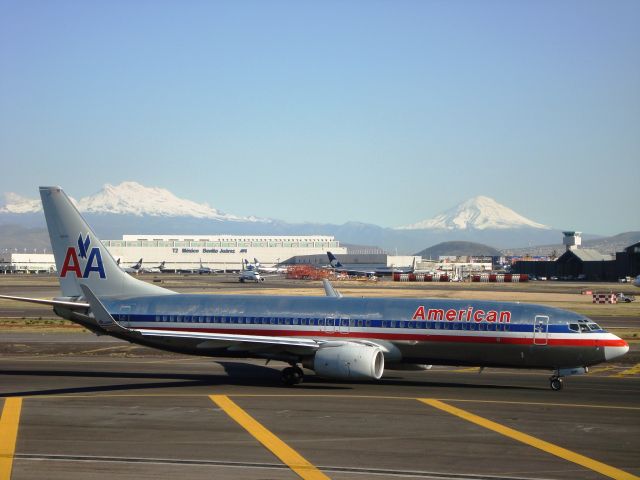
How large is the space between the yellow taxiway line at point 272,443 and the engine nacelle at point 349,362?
4315mm

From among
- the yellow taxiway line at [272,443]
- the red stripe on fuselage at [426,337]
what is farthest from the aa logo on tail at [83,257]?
the yellow taxiway line at [272,443]

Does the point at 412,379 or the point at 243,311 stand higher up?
the point at 243,311

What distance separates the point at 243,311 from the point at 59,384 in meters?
8.33

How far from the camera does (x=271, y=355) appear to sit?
38.8 m

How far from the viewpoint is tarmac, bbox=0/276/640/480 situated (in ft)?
76.3

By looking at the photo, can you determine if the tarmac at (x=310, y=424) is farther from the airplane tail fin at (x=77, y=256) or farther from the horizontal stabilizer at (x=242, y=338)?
the airplane tail fin at (x=77, y=256)

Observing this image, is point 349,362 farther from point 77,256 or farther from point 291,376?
point 77,256

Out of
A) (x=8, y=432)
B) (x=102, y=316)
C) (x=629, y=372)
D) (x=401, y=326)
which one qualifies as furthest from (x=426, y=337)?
(x=8, y=432)

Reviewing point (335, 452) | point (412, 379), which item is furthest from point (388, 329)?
point (335, 452)

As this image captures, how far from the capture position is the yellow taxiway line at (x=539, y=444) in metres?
22.8

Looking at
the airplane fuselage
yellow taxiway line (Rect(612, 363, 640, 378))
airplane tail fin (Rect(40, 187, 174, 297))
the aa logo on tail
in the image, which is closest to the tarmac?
yellow taxiway line (Rect(612, 363, 640, 378))

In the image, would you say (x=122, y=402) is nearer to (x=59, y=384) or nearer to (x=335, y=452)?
(x=59, y=384)

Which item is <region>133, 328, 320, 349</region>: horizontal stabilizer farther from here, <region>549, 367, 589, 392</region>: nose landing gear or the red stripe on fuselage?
<region>549, 367, 589, 392</region>: nose landing gear

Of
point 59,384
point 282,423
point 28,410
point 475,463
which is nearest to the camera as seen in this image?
point 475,463
